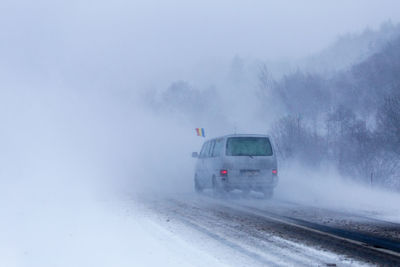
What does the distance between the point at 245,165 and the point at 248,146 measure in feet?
2.33

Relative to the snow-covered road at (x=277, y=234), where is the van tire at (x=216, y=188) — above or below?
above

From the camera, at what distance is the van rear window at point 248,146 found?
1767 cm

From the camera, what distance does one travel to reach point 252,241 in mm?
8336

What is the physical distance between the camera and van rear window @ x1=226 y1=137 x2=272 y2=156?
17.7 meters

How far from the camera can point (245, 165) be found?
1755 centimetres

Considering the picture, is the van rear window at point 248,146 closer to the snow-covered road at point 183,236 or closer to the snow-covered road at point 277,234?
the snow-covered road at point 277,234

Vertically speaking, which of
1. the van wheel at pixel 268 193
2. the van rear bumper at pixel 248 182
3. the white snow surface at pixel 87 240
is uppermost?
the van rear bumper at pixel 248 182

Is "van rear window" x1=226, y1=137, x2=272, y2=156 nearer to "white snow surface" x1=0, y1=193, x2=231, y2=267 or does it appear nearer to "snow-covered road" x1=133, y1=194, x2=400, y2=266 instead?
"snow-covered road" x1=133, y1=194, x2=400, y2=266

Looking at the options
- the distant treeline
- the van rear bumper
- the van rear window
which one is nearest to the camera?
the van rear bumper

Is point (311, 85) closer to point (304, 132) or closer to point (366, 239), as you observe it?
point (304, 132)

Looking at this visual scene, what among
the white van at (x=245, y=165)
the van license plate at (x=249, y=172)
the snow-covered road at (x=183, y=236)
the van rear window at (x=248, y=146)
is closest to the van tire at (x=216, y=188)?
the white van at (x=245, y=165)

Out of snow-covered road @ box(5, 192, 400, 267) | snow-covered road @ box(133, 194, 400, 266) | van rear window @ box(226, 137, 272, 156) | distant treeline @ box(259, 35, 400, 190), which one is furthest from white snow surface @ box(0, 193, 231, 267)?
distant treeline @ box(259, 35, 400, 190)

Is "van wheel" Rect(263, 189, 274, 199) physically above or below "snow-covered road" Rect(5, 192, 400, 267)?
above

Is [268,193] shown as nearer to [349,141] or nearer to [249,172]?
[249,172]
